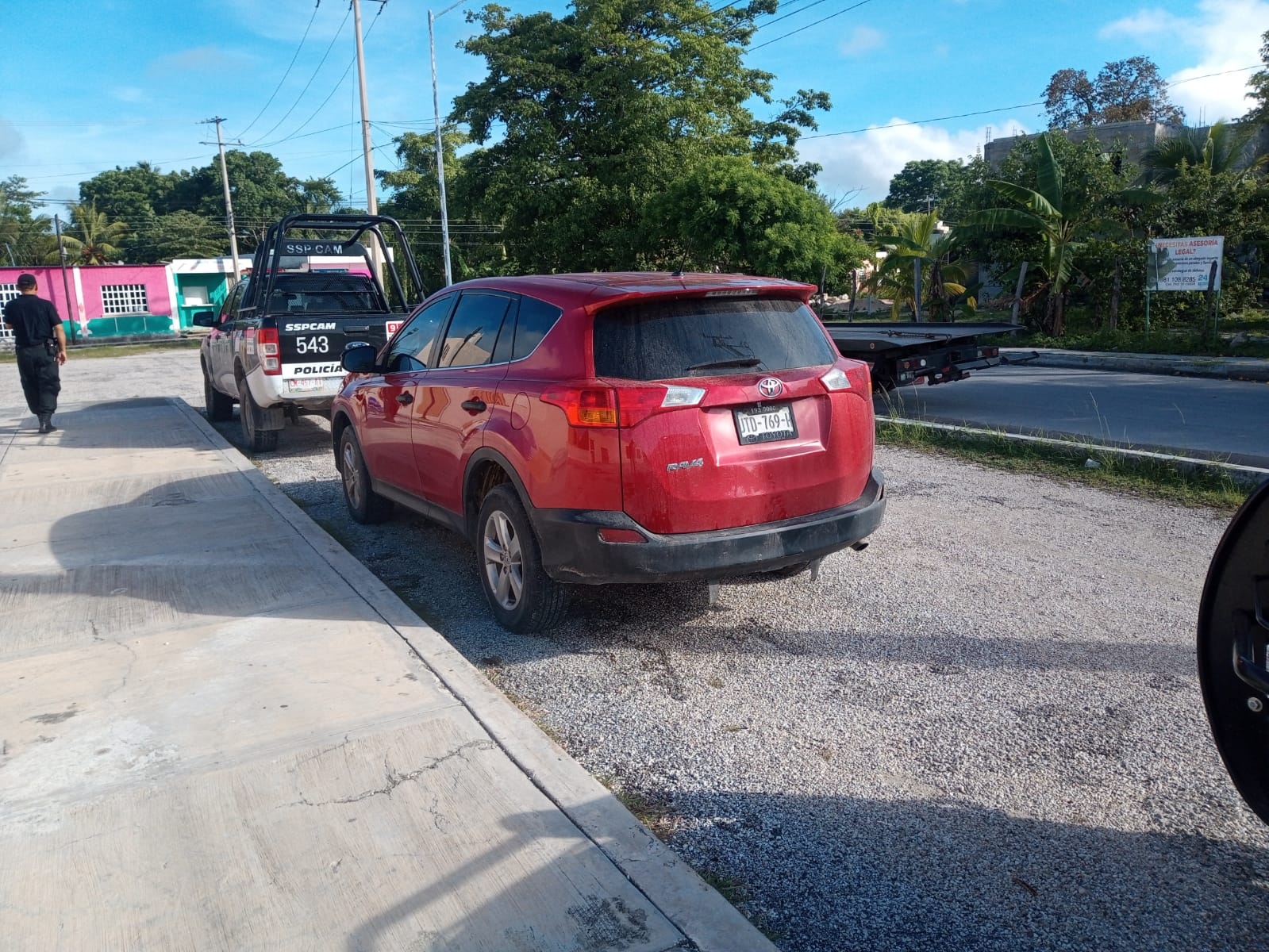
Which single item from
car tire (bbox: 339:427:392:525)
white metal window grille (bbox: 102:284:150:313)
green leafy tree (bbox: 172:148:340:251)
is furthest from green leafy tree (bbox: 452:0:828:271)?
green leafy tree (bbox: 172:148:340:251)

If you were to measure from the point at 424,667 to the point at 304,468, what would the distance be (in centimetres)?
601

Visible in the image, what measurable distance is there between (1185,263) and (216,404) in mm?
17835

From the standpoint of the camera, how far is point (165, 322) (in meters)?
53.6

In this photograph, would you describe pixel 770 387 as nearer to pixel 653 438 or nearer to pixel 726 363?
pixel 726 363

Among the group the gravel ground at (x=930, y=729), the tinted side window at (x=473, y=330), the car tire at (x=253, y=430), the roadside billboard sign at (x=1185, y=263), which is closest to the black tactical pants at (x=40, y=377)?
the car tire at (x=253, y=430)

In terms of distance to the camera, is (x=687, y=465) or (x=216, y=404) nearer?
(x=687, y=465)

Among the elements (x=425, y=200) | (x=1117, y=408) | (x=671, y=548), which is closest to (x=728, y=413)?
(x=671, y=548)

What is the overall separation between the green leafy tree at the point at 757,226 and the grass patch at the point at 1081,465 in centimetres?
1142

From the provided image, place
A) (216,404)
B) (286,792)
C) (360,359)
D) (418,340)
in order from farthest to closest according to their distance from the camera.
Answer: (216,404), (360,359), (418,340), (286,792)

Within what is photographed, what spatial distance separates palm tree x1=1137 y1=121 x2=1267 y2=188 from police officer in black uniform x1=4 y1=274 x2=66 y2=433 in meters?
22.1

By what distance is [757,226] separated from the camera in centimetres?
2150

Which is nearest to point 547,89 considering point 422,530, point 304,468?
point 304,468

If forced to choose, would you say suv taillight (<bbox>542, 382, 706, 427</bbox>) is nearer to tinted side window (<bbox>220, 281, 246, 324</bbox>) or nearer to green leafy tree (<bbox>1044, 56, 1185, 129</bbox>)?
tinted side window (<bbox>220, 281, 246, 324</bbox>)

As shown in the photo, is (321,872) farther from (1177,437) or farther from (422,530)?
(1177,437)
